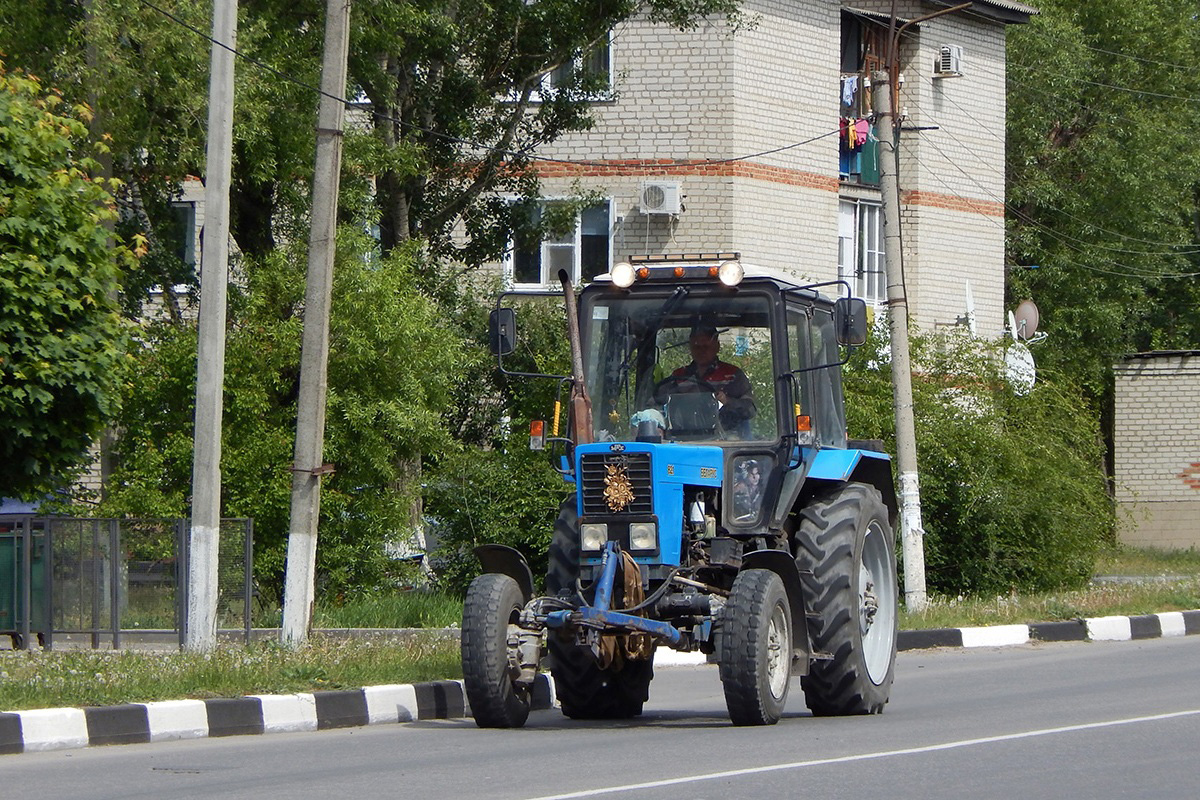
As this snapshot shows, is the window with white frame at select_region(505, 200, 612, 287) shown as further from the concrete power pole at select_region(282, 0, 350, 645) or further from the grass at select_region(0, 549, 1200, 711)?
the concrete power pole at select_region(282, 0, 350, 645)

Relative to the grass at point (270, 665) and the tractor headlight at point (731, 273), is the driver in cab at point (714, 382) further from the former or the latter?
the grass at point (270, 665)

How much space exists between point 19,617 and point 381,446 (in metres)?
3.95

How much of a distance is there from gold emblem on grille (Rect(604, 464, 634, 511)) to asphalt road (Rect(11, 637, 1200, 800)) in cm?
128

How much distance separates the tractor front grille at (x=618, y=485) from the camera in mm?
9773

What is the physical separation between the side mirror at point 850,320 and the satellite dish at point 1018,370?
1134 centimetres

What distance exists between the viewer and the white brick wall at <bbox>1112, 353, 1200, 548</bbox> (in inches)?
1302

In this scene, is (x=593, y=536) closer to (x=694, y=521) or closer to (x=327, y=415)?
(x=694, y=521)

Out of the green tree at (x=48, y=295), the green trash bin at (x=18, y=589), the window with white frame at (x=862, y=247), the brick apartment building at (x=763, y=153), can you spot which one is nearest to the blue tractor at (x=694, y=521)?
the green tree at (x=48, y=295)

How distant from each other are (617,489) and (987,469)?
11.6m

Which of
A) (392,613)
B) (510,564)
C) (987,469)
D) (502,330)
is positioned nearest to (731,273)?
(502,330)

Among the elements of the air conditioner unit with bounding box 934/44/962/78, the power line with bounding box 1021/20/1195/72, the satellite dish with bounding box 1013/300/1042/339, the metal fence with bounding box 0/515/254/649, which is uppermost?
the power line with bounding box 1021/20/1195/72

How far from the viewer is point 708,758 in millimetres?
8430

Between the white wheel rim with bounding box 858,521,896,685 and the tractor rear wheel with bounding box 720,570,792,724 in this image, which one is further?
the white wheel rim with bounding box 858,521,896,685

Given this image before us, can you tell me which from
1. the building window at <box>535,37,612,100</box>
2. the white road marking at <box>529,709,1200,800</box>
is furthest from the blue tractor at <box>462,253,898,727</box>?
the building window at <box>535,37,612,100</box>
